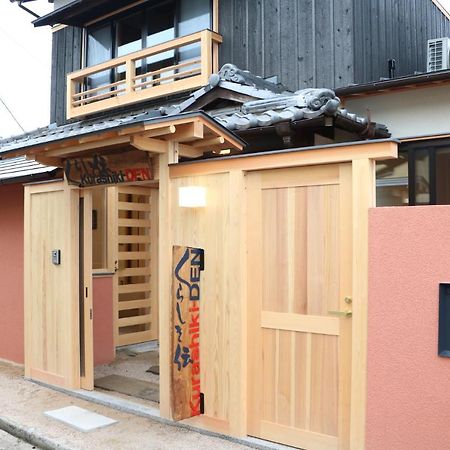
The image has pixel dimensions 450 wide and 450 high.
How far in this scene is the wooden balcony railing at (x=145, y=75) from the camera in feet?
33.0

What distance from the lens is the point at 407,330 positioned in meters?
4.12

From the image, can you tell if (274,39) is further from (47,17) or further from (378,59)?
(47,17)

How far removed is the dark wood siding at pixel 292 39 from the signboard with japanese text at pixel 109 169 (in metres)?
3.98

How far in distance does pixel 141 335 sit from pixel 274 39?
552 centimetres

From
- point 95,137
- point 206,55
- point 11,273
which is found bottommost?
point 11,273

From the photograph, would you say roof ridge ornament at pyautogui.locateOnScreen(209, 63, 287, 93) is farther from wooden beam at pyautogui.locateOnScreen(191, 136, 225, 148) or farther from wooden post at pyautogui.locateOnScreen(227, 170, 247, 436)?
wooden post at pyautogui.locateOnScreen(227, 170, 247, 436)

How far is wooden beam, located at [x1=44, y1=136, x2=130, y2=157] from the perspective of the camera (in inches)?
222

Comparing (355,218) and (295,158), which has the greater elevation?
(295,158)

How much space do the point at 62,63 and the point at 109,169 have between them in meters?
8.39

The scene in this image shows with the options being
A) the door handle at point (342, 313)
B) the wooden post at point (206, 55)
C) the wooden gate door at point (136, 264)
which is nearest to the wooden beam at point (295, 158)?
the door handle at point (342, 313)

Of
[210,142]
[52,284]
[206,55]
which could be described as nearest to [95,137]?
[210,142]

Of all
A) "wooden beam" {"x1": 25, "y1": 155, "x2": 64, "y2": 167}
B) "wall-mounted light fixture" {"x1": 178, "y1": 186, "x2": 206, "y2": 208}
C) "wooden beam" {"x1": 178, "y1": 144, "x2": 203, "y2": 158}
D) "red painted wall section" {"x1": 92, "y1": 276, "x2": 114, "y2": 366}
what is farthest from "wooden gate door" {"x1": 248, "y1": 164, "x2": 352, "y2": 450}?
"red painted wall section" {"x1": 92, "y1": 276, "x2": 114, "y2": 366}

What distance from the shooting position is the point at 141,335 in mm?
9539

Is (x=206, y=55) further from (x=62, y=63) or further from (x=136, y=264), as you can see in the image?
(x=62, y=63)
